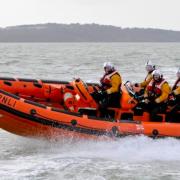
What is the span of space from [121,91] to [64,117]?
1.10 m

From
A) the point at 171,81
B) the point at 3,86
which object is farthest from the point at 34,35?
the point at 3,86

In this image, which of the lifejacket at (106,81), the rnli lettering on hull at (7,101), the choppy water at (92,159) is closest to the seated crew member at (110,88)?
the lifejacket at (106,81)

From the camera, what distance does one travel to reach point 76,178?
6191 millimetres

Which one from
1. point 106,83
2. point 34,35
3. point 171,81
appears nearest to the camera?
point 106,83

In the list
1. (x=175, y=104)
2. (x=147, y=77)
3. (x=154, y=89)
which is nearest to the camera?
(x=154, y=89)

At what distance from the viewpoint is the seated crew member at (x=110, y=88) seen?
7.70m

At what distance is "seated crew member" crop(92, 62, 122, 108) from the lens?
303 inches

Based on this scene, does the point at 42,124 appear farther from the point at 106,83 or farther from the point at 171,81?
the point at 171,81

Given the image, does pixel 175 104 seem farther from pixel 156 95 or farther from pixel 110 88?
pixel 110 88

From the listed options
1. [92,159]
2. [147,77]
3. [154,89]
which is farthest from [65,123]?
[147,77]

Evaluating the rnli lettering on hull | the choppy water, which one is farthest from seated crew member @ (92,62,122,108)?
the rnli lettering on hull

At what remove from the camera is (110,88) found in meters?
7.71

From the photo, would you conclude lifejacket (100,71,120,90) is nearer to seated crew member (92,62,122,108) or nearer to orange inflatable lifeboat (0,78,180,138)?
seated crew member (92,62,122,108)

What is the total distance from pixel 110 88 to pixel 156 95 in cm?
74
